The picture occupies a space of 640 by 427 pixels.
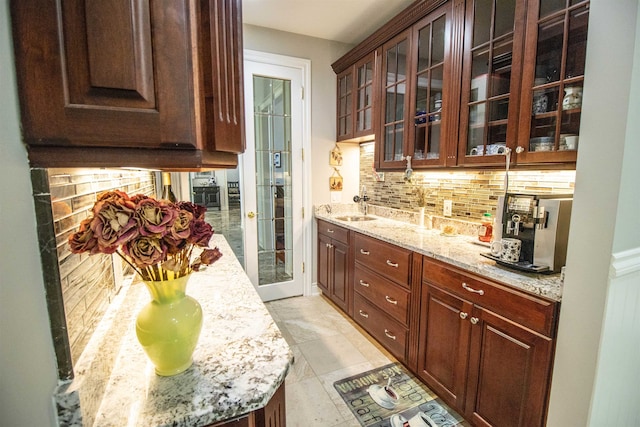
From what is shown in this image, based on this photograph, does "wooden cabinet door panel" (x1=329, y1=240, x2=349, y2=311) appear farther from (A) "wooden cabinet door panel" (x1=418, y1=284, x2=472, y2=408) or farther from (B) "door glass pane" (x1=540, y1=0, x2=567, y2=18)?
(B) "door glass pane" (x1=540, y1=0, x2=567, y2=18)

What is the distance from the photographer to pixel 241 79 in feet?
2.25

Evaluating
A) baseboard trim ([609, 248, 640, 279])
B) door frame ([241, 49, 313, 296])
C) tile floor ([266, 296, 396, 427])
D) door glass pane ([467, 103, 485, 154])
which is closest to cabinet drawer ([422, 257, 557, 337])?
baseboard trim ([609, 248, 640, 279])

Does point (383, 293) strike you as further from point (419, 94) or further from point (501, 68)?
point (501, 68)

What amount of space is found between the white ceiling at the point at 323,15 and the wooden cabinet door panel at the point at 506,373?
2.47 meters

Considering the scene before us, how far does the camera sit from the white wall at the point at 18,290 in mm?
453

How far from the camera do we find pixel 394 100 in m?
2.41

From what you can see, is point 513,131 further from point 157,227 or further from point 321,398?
point 321,398

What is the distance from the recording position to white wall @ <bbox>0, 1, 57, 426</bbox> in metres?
0.45

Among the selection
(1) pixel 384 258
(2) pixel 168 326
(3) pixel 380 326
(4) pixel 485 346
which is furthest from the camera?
(3) pixel 380 326

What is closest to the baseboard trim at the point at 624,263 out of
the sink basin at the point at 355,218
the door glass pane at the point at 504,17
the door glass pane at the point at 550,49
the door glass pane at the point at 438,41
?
the door glass pane at the point at 550,49

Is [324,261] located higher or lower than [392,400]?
higher

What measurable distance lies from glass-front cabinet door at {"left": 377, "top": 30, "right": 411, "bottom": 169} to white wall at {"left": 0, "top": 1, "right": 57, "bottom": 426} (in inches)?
86.0

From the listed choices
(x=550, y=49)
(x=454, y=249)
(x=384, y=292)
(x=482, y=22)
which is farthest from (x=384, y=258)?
(x=482, y=22)

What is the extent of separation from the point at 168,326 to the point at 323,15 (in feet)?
9.22
